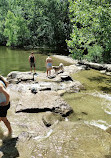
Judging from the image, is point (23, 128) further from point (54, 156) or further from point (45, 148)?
point (54, 156)

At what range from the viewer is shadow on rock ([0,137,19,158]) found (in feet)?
13.3

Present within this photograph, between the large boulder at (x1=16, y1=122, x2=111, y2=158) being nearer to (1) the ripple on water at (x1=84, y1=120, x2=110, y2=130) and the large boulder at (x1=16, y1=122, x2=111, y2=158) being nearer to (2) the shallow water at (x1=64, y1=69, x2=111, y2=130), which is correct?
(1) the ripple on water at (x1=84, y1=120, x2=110, y2=130)

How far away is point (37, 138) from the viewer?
4.89 meters

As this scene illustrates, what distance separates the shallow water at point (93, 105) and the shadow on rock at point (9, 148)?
2805 millimetres

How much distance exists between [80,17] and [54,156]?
966 cm

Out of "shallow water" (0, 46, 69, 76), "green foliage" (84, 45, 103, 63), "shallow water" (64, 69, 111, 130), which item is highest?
"green foliage" (84, 45, 103, 63)

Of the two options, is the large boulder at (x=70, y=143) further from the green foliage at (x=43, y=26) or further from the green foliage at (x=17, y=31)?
the green foliage at (x=17, y=31)

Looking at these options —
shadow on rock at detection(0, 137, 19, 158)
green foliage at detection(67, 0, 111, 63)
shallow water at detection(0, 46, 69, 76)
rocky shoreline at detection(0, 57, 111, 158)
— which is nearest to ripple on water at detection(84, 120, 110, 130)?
rocky shoreline at detection(0, 57, 111, 158)

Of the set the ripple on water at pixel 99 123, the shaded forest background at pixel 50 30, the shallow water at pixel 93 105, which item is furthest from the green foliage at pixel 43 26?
the ripple on water at pixel 99 123

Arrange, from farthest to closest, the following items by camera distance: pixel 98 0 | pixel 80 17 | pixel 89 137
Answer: pixel 80 17
pixel 98 0
pixel 89 137

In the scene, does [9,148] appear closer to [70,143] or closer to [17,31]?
[70,143]

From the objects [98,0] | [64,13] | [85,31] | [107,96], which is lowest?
[107,96]

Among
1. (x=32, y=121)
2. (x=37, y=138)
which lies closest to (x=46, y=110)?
(x=32, y=121)

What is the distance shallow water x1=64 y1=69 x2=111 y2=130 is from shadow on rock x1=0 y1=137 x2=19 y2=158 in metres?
2.80
